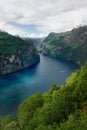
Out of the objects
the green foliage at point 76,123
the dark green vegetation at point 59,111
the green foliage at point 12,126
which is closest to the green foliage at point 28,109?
the dark green vegetation at point 59,111

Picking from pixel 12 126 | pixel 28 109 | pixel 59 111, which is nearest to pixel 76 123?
pixel 59 111

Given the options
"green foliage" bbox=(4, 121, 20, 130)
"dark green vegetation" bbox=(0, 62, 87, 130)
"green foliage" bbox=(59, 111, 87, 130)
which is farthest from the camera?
"green foliage" bbox=(4, 121, 20, 130)

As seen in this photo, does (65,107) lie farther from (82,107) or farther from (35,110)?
(35,110)

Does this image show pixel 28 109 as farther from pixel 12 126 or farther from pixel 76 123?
pixel 76 123

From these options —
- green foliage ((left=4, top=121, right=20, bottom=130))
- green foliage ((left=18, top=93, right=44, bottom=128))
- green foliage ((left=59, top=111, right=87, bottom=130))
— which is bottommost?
green foliage ((left=4, top=121, right=20, bottom=130))

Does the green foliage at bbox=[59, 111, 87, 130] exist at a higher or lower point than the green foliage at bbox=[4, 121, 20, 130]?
higher

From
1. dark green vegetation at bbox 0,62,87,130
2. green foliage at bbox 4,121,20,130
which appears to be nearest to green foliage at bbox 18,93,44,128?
dark green vegetation at bbox 0,62,87,130

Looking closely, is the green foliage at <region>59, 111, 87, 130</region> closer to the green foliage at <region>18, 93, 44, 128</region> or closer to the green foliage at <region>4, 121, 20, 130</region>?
the green foliage at <region>18, 93, 44, 128</region>

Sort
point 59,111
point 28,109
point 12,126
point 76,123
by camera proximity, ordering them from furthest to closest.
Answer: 1. point 28,109
2. point 12,126
3. point 59,111
4. point 76,123

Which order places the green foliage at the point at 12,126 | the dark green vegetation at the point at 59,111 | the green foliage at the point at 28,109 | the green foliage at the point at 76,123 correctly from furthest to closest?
the green foliage at the point at 28,109 → the green foliage at the point at 12,126 → the dark green vegetation at the point at 59,111 → the green foliage at the point at 76,123

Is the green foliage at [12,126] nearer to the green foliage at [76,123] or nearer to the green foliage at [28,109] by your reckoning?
the green foliage at [28,109]

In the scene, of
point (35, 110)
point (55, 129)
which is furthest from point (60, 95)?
point (55, 129)

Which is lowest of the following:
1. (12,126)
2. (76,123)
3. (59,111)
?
(12,126)
